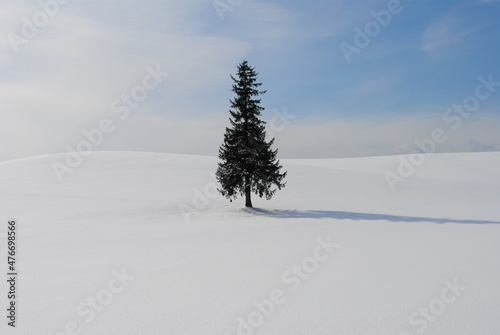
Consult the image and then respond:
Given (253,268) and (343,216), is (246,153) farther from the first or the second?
(253,268)

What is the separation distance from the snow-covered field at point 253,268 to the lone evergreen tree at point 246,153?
1.88 m

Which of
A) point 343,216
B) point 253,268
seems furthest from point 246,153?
point 253,268

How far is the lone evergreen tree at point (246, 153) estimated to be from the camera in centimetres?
2117

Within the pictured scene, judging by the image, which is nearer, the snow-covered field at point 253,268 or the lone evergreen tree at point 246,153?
the snow-covered field at point 253,268

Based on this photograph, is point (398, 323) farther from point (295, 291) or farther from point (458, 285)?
point (458, 285)

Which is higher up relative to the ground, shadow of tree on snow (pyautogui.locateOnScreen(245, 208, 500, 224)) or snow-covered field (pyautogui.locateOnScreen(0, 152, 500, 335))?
shadow of tree on snow (pyautogui.locateOnScreen(245, 208, 500, 224))

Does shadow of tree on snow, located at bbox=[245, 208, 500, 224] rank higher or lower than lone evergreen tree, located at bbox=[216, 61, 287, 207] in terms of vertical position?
lower

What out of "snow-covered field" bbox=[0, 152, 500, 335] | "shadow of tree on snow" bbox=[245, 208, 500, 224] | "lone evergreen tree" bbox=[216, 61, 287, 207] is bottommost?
"snow-covered field" bbox=[0, 152, 500, 335]

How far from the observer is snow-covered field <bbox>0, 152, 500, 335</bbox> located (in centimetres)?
528

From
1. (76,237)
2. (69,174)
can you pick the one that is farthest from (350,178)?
(69,174)

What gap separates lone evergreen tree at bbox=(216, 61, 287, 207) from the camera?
69.5 feet

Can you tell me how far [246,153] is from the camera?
21531mm

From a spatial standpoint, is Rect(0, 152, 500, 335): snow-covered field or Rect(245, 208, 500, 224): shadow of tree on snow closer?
Rect(0, 152, 500, 335): snow-covered field

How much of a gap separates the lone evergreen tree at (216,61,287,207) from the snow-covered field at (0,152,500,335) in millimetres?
1883
